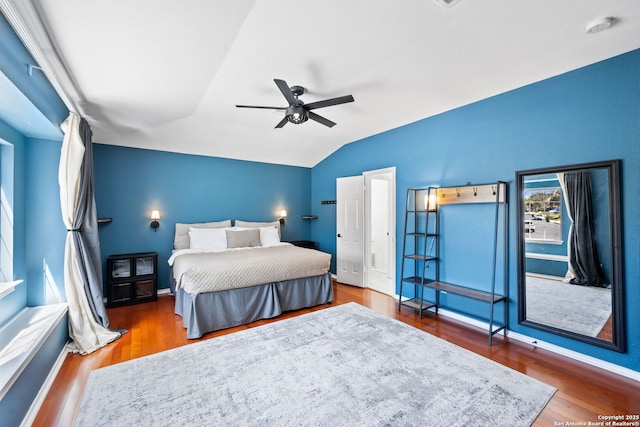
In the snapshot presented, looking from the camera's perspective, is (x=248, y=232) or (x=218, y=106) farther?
(x=248, y=232)

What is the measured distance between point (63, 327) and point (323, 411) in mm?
2632

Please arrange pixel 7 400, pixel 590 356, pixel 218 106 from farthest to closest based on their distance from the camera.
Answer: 1. pixel 218 106
2. pixel 590 356
3. pixel 7 400

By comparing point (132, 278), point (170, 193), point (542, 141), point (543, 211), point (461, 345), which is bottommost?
point (461, 345)

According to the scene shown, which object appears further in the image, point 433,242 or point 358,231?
point 358,231

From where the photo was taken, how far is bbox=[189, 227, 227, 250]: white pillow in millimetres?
4547

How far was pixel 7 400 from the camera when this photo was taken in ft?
5.09

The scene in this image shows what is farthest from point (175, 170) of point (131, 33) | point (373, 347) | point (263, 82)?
point (373, 347)

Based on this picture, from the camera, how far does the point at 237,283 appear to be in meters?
3.33

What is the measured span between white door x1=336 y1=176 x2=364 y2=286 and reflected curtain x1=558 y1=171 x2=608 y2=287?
9.37 ft

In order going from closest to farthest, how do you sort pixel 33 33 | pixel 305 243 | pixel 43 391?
pixel 33 33 < pixel 43 391 < pixel 305 243

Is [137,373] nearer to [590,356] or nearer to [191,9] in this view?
[191,9]

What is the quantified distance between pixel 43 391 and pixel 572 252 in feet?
15.6

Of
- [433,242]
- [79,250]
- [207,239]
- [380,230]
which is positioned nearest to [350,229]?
[380,230]

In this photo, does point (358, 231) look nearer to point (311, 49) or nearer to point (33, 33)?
point (311, 49)
